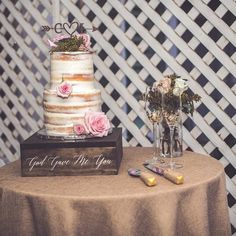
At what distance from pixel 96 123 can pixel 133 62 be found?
102cm

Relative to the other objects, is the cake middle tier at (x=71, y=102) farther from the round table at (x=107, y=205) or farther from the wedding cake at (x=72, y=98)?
the round table at (x=107, y=205)

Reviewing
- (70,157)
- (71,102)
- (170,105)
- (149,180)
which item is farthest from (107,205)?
(170,105)

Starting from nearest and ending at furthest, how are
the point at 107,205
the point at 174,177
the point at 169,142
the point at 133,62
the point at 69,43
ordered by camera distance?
the point at 107,205, the point at 174,177, the point at 69,43, the point at 169,142, the point at 133,62

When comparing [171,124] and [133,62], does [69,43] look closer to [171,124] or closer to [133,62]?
[171,124]

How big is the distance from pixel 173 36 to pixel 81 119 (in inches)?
38.9

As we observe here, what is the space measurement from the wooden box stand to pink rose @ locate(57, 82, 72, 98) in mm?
160

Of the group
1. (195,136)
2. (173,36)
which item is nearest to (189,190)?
(195,136)

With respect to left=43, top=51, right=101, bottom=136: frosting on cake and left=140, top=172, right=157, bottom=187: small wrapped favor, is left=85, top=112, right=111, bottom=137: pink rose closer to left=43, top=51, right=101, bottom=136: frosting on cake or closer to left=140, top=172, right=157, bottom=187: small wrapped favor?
left=43, top=51, right=101, bottom=136: frosting on cake

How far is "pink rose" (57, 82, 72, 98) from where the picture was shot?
1544 millimetres

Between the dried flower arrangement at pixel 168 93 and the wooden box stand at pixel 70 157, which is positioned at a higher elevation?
the dried flower arrangement at pixel 168 93

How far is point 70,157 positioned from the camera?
150 centimetres

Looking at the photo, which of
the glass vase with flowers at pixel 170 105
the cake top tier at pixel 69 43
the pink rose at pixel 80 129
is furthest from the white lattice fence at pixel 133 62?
the pink rose at pixel 80 129

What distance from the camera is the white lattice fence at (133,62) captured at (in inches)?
89.1

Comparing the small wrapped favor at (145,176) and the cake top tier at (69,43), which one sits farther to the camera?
the cake top tier at (69,43)
